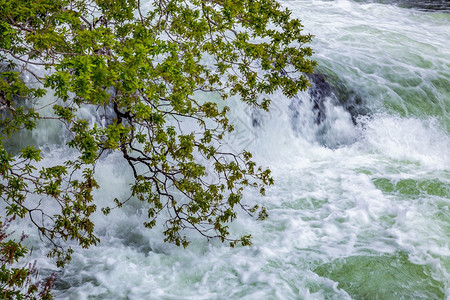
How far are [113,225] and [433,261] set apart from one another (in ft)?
13.1

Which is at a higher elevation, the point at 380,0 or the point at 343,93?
the point at 380,0

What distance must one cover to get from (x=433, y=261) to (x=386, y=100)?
4949mm

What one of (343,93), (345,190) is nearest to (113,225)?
(345,190)

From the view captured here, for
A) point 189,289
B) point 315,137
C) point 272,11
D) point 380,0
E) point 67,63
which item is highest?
point 380,0

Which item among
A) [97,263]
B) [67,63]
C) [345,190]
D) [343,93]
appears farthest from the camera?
[343,93]

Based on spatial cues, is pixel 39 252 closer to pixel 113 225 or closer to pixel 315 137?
pixel 113 225

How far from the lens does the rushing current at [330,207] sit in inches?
186

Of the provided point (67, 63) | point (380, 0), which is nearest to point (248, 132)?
point (67, 63)

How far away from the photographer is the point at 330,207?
6324mm

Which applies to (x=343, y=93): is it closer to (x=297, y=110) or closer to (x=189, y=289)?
(x=297, y=110)

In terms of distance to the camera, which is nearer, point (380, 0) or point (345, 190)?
point (345, 190)

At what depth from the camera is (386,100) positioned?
924 cm

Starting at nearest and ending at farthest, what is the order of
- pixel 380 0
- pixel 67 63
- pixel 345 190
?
pixel 67 63
pixel 345 190
pixel 380 0

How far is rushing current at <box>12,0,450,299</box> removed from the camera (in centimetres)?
473
